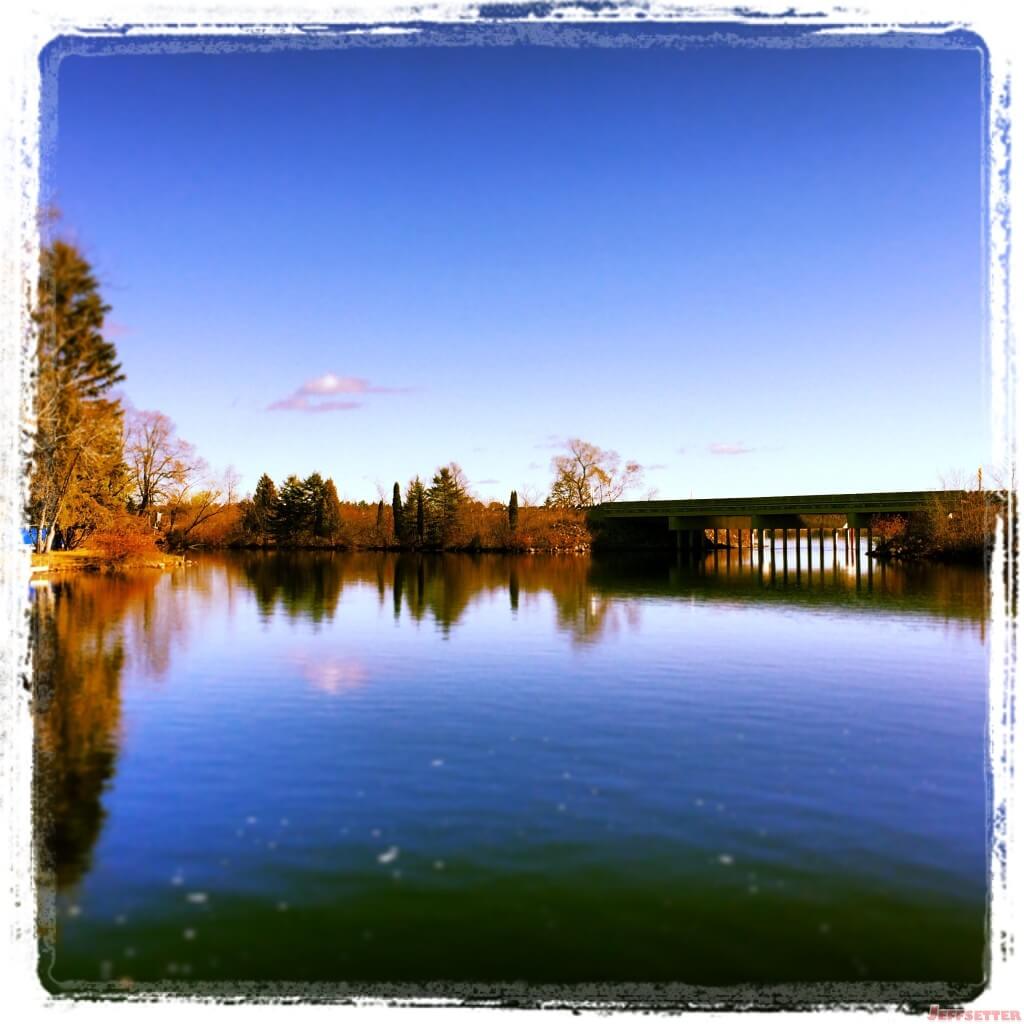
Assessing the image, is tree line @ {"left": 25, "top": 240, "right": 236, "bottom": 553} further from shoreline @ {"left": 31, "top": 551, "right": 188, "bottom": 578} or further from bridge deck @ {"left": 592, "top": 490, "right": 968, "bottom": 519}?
bridge deck @ {"left": 592, "top": 490, "right": 968, "bottom": 519}

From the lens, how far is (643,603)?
36781mm

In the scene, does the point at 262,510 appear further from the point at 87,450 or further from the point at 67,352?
the point at 67,352

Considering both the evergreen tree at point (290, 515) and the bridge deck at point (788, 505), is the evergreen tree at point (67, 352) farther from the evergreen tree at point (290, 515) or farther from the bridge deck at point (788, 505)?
the evergreen tree at point (290, 515)

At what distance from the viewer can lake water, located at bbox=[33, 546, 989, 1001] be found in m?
7.11

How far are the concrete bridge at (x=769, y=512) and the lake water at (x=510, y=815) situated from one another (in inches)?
2533

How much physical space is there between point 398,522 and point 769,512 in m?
38.5

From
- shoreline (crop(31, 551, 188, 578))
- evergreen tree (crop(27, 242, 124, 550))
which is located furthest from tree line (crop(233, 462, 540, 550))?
evergreen tree (crop(27, 242, 124, 550))

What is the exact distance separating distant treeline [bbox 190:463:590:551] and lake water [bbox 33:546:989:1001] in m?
74.3

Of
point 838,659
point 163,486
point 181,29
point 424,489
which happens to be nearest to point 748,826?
point 181,29

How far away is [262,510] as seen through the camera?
113812 mm

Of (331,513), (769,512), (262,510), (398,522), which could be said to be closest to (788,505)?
(769,512)

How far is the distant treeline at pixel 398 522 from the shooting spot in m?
97.1

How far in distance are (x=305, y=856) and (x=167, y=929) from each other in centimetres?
166

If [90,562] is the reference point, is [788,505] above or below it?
above
